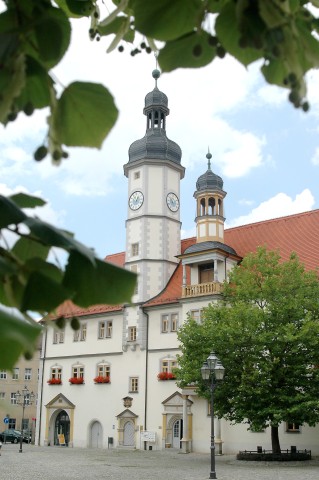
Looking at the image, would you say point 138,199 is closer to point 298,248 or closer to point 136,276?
point 298,248

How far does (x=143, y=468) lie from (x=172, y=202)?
17531mm

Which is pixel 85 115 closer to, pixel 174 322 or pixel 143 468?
pixel 143 468

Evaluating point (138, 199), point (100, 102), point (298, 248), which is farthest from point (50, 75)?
point (138, 199)

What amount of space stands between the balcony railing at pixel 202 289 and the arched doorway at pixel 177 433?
6.45 meters

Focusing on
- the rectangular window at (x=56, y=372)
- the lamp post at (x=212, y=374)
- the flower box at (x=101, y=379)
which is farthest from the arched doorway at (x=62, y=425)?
the lamp post at (x=212, y=374)

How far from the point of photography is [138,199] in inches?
1431

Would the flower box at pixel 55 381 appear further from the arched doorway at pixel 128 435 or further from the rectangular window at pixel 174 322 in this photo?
the rectangular window at pixel 174 322

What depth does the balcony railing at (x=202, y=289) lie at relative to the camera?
99.1 feet

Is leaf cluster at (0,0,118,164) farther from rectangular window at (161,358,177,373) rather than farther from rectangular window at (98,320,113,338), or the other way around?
rectangular window at (98,320,113,338)

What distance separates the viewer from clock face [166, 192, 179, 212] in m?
36.4

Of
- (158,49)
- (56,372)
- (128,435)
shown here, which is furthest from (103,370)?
(158,49)

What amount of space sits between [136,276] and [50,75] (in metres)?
0.38

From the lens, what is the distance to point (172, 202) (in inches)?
1442

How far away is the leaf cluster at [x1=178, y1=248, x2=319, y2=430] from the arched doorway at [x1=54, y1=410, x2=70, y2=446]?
15.3 m
